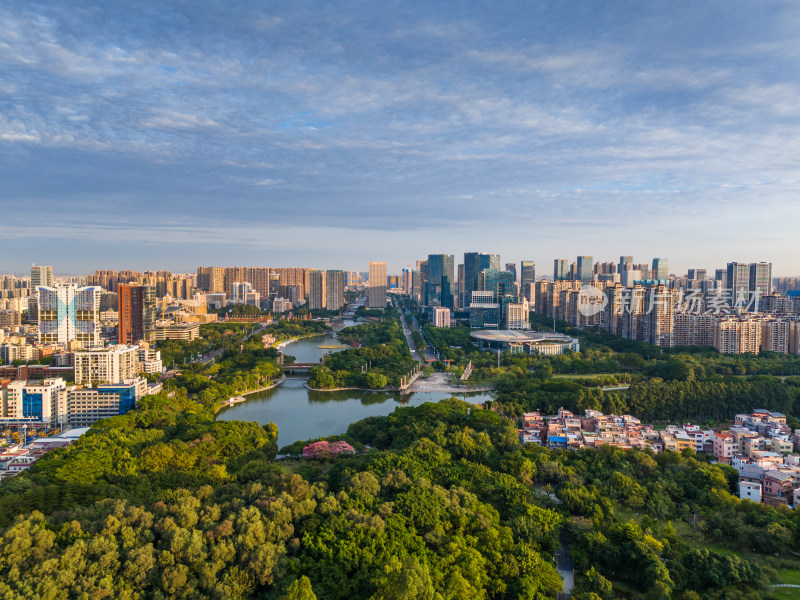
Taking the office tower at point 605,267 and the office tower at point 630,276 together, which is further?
the office tower at point 605,267

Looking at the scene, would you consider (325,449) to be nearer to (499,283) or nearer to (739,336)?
(739,336)

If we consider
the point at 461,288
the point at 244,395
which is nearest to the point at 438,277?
the point at 461,288

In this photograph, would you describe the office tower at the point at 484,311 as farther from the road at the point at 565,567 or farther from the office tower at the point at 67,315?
the road at the point at 565,567

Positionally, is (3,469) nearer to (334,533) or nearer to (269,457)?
(269,457)

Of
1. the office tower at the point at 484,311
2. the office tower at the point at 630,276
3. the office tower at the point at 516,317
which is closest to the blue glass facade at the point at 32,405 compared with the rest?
the office tower at the point at 516,317

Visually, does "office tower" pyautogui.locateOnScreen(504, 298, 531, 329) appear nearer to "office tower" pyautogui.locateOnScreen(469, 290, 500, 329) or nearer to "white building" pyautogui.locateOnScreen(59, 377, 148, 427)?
"office tower" pyautogui.locateOnScreen(469, 290, 500, 329)

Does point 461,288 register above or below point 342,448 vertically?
above
